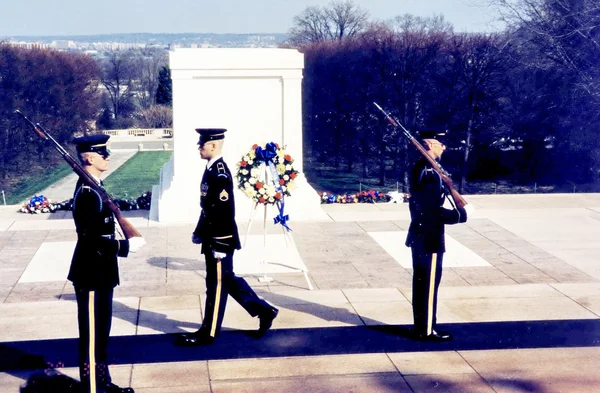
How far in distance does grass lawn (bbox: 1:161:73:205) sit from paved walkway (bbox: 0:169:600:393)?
584 inches

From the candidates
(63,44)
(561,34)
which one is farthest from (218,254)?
(63,44)

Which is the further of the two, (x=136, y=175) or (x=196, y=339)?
(x=136, y=175)

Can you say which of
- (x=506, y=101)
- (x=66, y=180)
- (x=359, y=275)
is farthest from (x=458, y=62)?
(x=359, y=275)

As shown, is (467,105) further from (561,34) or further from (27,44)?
(27,44)

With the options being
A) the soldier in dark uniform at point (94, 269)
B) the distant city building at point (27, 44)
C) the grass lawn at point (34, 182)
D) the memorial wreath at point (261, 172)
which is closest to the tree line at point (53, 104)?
the grass lawn at point (34, 182)

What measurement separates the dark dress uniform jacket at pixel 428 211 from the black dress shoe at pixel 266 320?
1197mm

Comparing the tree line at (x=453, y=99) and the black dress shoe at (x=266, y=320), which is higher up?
the tree line at (x=453, y=99)

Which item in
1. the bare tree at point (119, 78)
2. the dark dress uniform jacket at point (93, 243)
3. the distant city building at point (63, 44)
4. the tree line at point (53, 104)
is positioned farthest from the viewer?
the bare tree at point (119, 78)

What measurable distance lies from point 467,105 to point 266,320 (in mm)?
21405

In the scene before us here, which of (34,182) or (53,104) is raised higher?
(53,104)

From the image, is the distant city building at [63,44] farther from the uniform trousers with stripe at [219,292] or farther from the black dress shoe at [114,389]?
the black dress shoe at [114,389]

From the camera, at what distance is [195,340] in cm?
587

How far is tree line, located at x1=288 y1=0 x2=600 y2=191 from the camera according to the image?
2442cm

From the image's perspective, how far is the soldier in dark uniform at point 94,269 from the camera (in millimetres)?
4820
